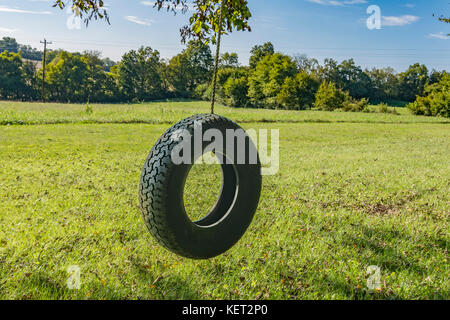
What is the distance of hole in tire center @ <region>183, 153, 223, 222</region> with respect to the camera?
14.5 feet

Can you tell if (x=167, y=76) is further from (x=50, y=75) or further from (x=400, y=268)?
(x=400, y=268)

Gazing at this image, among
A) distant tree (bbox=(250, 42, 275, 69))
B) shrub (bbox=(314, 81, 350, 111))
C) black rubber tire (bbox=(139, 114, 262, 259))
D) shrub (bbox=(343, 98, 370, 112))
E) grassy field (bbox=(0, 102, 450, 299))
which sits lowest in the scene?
grassy field (bbox=(0, 102, 450, 299))

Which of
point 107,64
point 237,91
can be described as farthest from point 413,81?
point 107,64

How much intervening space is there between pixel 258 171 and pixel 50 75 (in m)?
67.1

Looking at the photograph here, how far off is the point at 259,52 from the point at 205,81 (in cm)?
1585

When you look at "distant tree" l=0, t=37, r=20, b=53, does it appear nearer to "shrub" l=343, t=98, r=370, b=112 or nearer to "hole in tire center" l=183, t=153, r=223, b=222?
"shrub" l=343, t=98, r=370, b=112

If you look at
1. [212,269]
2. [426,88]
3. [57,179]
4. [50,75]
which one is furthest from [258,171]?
[426,88]

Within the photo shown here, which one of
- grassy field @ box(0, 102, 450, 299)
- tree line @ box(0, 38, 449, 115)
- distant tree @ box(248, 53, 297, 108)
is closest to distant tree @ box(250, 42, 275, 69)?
tree line @ box(0, 38, 449, 115)

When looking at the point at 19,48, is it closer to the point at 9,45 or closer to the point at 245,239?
the point at 9,45

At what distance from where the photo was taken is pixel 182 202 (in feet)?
8.04

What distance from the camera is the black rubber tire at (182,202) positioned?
2.30 m

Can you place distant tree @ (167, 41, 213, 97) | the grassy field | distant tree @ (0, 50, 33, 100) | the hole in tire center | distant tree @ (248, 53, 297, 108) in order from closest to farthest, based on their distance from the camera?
the grassy field, the hole in tire center, distant tree @ (0, 50, 33, 100), distant tree @ (248, 53, 297, 108), distant tree @ (167, 41, 213, 97)

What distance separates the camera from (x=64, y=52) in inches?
2437

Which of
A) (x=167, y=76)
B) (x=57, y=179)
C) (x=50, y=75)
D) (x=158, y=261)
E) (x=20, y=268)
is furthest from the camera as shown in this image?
(x=167, y=76)
